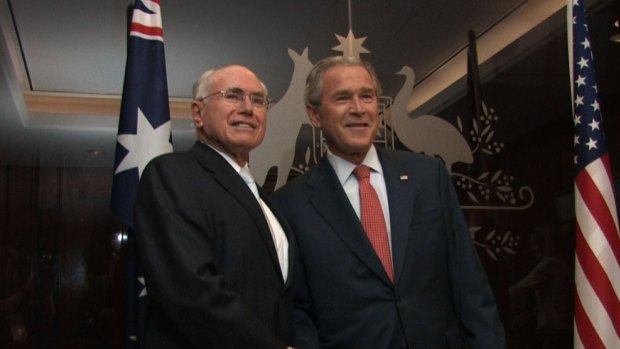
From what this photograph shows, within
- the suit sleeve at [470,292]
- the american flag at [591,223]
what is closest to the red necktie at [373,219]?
the suit sleeve at [470,292]

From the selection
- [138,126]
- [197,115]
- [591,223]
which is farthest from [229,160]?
[591,223]

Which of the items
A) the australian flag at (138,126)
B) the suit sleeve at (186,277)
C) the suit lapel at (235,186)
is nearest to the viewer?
the suit sleeve at (186,277)

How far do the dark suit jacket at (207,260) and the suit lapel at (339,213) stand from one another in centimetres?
17

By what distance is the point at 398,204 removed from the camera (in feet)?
7.21

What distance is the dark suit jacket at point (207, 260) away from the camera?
173 centimetres

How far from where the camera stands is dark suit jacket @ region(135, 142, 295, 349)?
1.73m

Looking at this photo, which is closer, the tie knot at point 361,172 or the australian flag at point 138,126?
the tie knot at point 361,172

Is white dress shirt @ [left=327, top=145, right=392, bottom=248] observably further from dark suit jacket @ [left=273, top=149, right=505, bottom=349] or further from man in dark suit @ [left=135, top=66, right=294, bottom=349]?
man in dark suit @ [left=135, top=66, right=294, bottom=349]

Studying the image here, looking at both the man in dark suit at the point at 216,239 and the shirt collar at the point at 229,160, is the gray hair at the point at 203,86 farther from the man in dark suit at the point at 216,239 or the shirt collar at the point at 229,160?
the shirt collar at the point at 229,160

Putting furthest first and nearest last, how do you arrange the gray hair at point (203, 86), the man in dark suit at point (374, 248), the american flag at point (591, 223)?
the american flag at point (591, 223) < the gray hair at point (203, 86) < the man in dark suit at point (374, 248)

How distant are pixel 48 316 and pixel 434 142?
1875mm

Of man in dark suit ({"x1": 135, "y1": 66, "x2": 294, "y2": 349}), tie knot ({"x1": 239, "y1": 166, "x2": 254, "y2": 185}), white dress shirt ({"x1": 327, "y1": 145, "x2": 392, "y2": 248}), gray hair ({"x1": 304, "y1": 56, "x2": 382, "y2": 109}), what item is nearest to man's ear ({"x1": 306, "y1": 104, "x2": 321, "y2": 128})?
gray hair ({"x1": 304, "y1": 56, "x2": 382, "y2": 109})

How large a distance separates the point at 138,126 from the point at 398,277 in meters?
1.22

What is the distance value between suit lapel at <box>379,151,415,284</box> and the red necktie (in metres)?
0.03
